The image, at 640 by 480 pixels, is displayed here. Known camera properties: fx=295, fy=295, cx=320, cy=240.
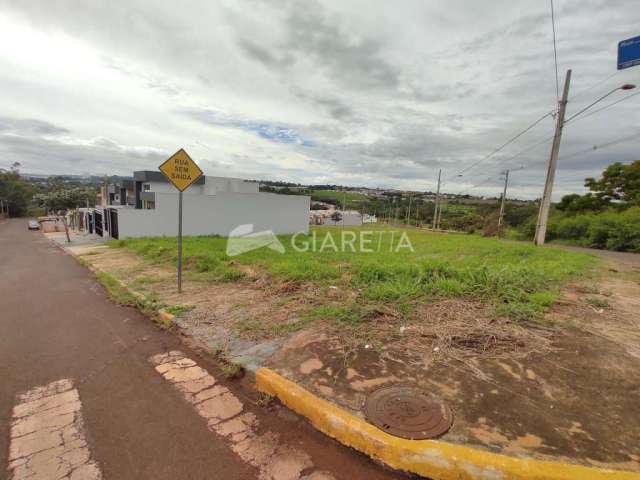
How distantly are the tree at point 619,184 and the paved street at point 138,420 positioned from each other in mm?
32667

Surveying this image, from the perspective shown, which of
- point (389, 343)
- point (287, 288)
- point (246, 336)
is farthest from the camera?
point (287, 288)

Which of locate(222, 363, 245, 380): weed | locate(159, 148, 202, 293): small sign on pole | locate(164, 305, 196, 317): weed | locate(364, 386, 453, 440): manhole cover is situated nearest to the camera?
locate(364, 386, 453, 440): manhole cover

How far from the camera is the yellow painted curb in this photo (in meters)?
1.80

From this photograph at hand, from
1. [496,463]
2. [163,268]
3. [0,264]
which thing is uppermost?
[496,463]

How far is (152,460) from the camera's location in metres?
2.10

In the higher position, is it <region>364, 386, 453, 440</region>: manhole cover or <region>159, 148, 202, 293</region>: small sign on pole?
<region>159, 148, 202, 293</region>: small sign on pole

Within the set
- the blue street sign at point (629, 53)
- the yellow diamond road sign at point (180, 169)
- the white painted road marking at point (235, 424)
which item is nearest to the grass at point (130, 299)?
the white painted road marking at point (235, 424)

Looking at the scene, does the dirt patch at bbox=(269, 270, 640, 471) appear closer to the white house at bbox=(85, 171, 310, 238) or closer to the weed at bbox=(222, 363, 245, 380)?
the weed at bbox=(222, 363, 245, 380)

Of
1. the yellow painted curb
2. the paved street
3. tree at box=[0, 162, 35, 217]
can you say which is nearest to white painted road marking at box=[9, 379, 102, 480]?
the paved street

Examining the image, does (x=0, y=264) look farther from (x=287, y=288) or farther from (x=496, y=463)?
(x=496, y=463)

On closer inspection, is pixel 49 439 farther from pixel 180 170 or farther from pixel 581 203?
pixel 581 203

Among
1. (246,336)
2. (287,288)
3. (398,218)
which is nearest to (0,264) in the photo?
(287,288)

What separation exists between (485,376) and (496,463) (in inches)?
41.4

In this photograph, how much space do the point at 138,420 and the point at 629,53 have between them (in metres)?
9.41
